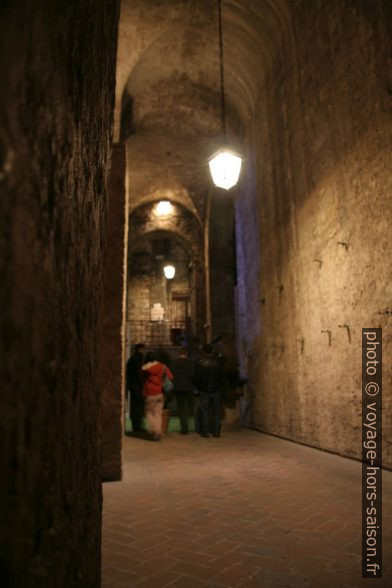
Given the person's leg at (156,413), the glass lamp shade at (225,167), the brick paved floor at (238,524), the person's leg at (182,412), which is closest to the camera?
the brick paved floor at (238,524)

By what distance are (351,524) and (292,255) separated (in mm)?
4910

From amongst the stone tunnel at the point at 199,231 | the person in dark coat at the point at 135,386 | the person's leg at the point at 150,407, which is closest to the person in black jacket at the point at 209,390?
the stone tunnel at the point at 199,231

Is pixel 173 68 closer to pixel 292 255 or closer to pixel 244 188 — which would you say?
pixel 244 188

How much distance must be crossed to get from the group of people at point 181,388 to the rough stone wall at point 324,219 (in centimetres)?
112

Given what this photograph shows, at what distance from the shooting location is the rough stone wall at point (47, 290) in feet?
1.93

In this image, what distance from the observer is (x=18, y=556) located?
602 mm

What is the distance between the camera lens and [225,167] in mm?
6848

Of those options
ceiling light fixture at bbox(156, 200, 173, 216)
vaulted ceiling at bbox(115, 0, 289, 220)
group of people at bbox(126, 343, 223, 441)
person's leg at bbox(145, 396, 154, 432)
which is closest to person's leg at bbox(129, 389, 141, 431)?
group of people at bbox(126, 343, 223, 441)

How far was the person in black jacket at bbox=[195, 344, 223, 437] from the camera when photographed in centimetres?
802

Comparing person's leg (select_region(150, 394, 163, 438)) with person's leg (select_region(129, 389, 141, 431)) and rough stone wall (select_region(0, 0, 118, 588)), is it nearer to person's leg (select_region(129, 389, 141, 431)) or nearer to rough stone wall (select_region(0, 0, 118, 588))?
person's leg (select_region(129, 389, 141, 431))

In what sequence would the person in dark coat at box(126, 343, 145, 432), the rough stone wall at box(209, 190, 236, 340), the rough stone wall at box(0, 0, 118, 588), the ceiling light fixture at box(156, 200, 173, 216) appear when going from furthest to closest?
the ceiling light fixture at box(156, 200, 173, 216), the rough stone wall at box(209, 190, 236, 340), the person in dark coat at box(126, 343, 145, 432), the rough stone wall at box(0, 0, 118, 588)

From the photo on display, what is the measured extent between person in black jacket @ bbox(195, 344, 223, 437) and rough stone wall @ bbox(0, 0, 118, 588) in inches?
270

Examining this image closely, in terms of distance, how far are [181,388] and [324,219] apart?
4.25 metres

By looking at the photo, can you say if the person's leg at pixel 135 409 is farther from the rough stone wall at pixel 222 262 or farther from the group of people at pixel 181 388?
the rough stone wall at pixel 222 262
